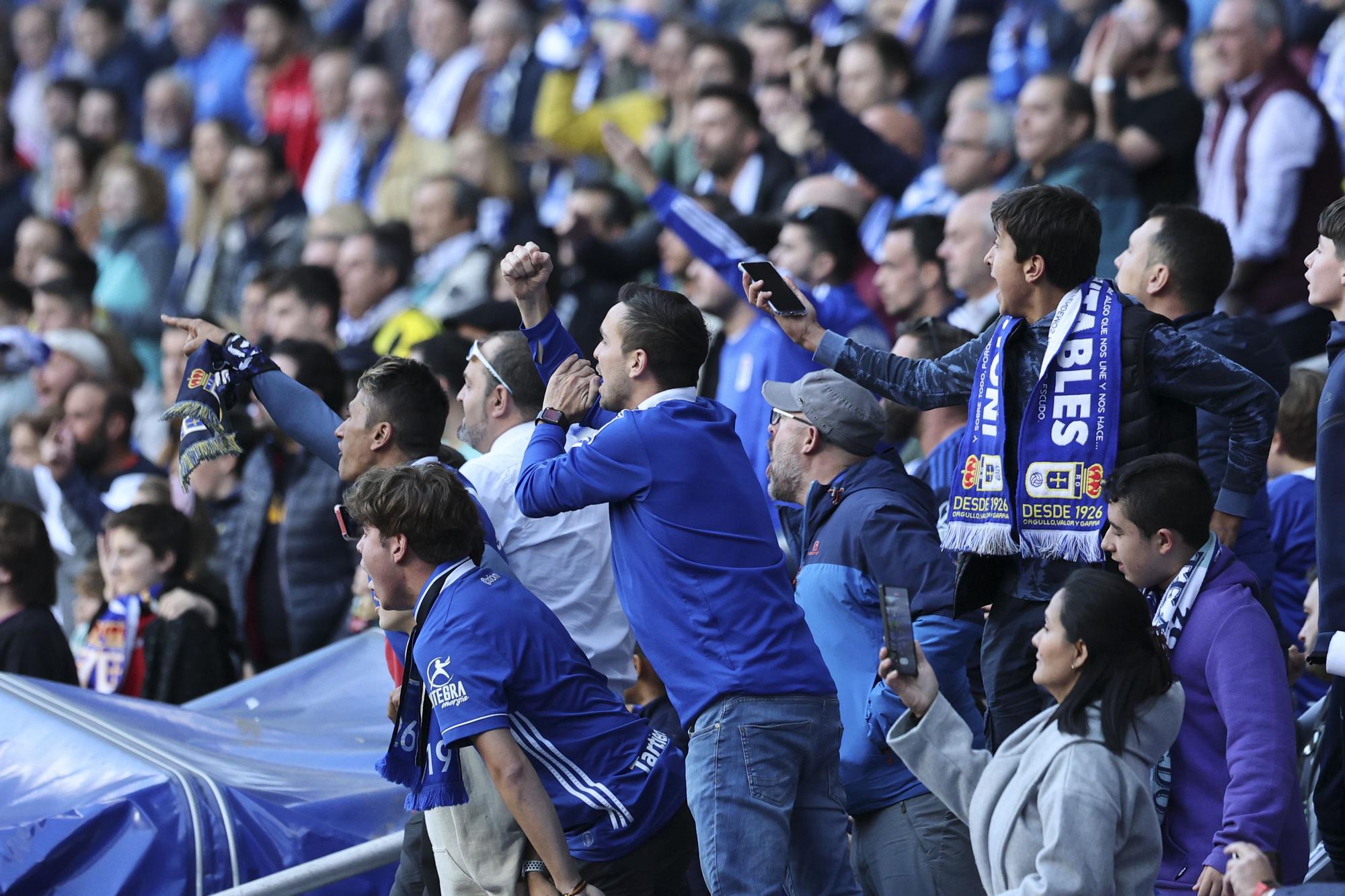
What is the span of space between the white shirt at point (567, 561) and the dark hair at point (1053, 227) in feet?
4.60

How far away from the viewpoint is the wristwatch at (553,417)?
15.5 ft

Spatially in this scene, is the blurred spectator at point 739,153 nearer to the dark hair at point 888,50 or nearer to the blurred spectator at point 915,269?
the dark hair at point 888,50

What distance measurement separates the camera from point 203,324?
525 cm

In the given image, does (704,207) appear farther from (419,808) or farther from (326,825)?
(419,808)

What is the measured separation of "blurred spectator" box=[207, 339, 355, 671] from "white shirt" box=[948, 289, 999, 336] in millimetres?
2474

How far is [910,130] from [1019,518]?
5367 mm

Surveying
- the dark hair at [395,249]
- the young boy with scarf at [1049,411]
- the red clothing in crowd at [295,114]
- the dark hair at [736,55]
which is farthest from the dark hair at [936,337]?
the red clothing in crowd at [295,114]

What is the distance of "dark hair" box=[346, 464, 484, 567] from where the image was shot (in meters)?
4.44

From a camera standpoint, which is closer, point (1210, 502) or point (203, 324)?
point (1210, 502)

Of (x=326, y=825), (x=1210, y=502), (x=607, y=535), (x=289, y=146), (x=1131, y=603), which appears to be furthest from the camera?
(x=289, y=146)

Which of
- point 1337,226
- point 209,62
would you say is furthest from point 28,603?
point 209,62

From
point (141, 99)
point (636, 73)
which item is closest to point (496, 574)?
point (636, 73)

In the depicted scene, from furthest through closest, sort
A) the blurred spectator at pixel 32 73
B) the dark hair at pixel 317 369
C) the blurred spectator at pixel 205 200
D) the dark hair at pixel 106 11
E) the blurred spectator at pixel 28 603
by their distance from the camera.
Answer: the dark hair at pixel 106 11 < the blurred spectator at pixel 32 73 < the blurred spectator at pixel 205 200 < the dark hair at pixel 317 369 < the blurred spectator at pixel 28 603

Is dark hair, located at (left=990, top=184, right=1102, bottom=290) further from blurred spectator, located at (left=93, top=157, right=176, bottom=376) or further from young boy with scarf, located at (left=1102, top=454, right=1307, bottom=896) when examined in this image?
blurred spectator, located at (left=93, top=157, right=176, bottom=376)
